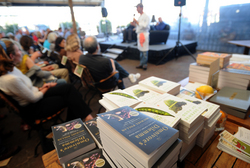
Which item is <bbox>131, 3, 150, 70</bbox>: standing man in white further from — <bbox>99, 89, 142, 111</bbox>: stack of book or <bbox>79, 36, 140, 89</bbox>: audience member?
<bbox>99, 89, 142, 111</bbox>: stack of book

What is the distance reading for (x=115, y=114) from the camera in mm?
561

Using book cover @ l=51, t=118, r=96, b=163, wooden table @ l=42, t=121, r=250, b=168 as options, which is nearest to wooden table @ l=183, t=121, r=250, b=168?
wooden table @ l=42, t=121, r=250, b=168

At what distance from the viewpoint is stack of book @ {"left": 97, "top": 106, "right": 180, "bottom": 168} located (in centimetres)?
39

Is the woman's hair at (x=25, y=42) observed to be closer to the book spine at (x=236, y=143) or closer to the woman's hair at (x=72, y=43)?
the woman's hair at (x=72, y=43)

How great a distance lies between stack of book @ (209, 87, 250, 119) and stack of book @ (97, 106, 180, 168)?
0.71m

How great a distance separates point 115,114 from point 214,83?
1.14 m

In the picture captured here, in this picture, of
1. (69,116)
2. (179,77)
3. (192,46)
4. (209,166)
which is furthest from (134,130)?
(192,46)

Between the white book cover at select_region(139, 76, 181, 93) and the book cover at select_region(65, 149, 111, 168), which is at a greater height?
the white book cover at select_region(139, 76, 181, 93)

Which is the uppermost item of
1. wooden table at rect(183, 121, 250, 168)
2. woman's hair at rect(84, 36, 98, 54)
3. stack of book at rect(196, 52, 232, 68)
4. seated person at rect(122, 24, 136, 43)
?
seated person at rect(122, 24, 136, 43)

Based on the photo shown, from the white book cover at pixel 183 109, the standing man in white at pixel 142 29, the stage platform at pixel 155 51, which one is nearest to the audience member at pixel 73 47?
the standing man in white at pixel 142 29

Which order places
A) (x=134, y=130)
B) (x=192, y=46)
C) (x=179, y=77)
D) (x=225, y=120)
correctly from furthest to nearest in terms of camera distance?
(x=192, y=46) → (x=179, y=77) → (x=225, y=120) → (x=134, y=130)

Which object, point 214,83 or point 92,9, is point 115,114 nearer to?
point 214,83

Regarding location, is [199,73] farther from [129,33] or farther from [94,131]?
[129,33]

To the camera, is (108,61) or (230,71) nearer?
(230,71)
